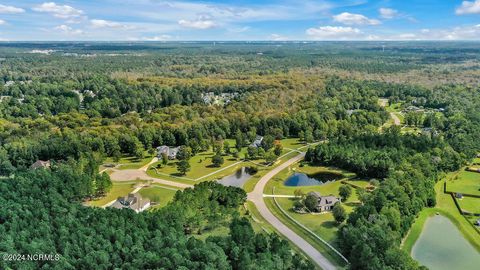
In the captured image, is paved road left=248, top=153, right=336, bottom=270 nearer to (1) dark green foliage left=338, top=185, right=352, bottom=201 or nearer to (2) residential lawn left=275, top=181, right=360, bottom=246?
(2) residential lawn left=275, top=181, right=360, bottom=246

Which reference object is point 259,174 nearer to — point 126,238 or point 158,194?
point 158,194

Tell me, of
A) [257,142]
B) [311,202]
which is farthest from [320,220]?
[257,142]

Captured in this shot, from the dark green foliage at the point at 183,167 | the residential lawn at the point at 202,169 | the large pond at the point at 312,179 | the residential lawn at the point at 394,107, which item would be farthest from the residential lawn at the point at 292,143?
the residential lawn at the point at 394,107

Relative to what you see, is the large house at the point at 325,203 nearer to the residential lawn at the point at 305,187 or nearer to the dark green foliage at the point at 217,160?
the residential lawn at the point at 305,187

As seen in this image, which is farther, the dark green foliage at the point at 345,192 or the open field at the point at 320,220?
the dark green foliage at the point at 345,192

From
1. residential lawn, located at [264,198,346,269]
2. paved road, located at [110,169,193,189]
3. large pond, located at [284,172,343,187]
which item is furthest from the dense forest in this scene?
paved road, located at [110,169,193,189]
